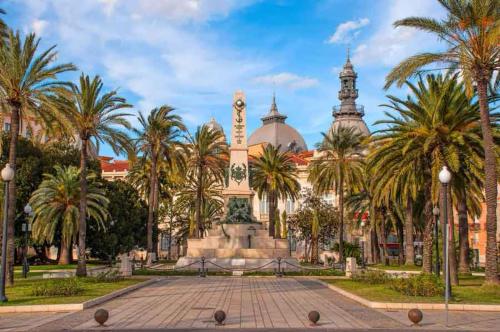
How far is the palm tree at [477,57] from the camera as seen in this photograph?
77.9 ft

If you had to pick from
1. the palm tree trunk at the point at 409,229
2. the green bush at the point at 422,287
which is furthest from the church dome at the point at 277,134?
the green bush at the point at 422,287

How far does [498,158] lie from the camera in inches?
1069

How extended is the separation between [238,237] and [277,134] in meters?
80.4

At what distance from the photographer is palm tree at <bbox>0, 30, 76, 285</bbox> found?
25.2 m

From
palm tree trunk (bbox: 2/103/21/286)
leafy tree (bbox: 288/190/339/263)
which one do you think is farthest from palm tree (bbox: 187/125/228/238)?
palm tree trunk (bbox: 2/103/21/286)

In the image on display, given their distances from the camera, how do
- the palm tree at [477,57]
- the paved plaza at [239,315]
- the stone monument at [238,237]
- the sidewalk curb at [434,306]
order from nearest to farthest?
1. the paved plaza at [239,315]
2. the sidewalk curb at [434,306]
3. the palm tree at [477,57]
4. the stone monument at [238,237]

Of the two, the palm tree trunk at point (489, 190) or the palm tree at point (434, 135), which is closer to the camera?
the palm tree trunk at point (489, 190)

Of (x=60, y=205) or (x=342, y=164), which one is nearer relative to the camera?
(x=60, y=205)

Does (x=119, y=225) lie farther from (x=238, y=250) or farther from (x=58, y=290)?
(x=58, y=290)

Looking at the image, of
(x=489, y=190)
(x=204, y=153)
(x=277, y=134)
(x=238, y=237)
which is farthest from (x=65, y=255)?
(x=277, y=134)

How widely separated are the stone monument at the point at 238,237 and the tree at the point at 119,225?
43.0ft

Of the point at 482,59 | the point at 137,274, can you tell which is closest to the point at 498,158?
the point at 482,59

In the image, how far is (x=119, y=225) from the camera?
183 feet

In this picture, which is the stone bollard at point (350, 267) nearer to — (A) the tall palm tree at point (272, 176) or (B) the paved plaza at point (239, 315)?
(B) the paved plaza at point (239, 315)
